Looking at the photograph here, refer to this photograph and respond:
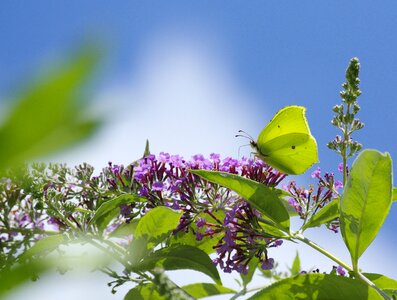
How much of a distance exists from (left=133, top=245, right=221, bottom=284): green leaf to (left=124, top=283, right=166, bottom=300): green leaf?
0.08 m

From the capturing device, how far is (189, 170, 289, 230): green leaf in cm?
199

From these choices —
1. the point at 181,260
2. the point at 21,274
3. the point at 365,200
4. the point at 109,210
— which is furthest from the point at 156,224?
the point at 21,274

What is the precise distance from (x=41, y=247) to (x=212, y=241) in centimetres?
86

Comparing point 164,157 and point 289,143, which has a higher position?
point 289,143

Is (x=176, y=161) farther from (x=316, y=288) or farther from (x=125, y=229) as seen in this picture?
(x=316, y=288)

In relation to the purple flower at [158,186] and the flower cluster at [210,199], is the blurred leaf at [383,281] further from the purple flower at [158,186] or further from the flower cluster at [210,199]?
the purple flower at [158,186]

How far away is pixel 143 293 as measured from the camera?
7.11 ft

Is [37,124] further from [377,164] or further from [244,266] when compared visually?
[244,266]

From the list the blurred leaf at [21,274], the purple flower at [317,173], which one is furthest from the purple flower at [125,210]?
the blurred leaf at [21,274]

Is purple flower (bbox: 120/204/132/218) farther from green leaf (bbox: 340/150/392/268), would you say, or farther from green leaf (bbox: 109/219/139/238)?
green leaf (bbox: 340/150/392/268)

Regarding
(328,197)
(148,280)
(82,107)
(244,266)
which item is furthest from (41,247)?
(82,107)

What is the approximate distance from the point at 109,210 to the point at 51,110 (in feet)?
7.45

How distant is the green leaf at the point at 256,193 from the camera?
6.53ft

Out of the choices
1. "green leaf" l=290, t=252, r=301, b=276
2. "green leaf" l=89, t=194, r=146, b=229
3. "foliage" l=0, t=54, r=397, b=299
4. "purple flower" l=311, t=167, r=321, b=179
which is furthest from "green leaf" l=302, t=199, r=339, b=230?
"green leaf" l=290, t=252, r=301, b=276
